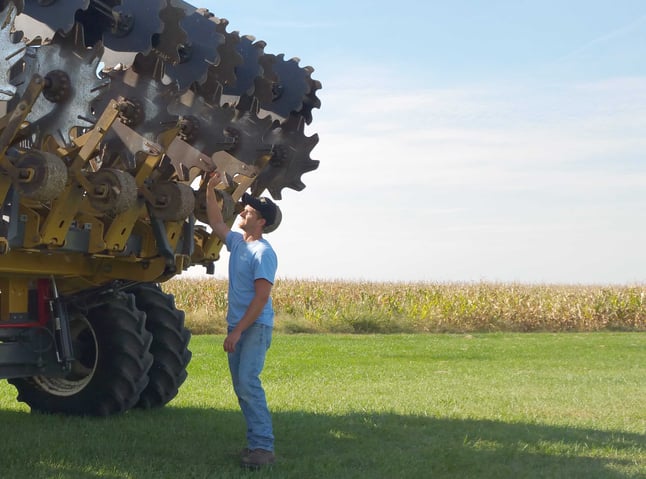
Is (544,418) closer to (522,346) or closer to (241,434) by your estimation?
(241,434)

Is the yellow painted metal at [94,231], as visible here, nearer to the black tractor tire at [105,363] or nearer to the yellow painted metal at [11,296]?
the yellow painted metal at [11,296]

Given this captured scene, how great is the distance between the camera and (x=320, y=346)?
24.5 metres

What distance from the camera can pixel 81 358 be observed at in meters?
9.97

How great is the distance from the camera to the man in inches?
294

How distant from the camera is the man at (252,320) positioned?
294 inches

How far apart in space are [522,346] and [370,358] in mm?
5692

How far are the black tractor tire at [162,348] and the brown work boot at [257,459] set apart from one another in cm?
316

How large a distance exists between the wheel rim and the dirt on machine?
0.05 ft

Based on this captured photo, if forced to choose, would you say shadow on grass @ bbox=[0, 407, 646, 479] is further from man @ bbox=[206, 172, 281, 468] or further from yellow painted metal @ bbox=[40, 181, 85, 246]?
→ yellow painted metal @ bbox=[40, 181, 85, 246]

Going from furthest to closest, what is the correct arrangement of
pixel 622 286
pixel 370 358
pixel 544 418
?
1. pixel 622 286
2. pixel 370 358
3. pixel 544 418

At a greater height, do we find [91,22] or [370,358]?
[91,22]

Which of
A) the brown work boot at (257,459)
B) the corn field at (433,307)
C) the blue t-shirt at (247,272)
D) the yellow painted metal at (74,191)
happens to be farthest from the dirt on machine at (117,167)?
the corn field at (433,307)

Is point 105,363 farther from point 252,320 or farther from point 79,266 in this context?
point 252,320

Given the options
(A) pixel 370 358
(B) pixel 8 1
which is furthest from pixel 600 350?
(B) pixel 8 1
